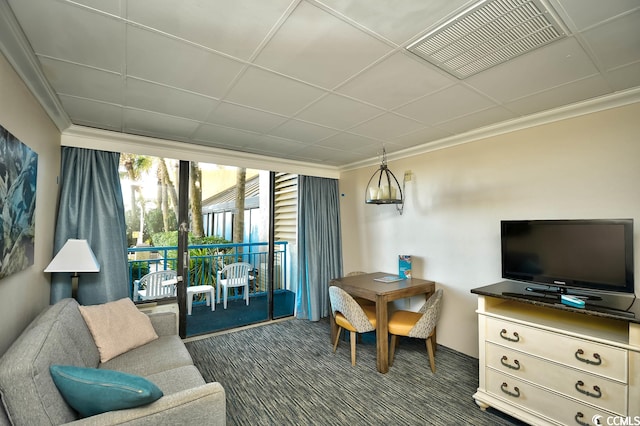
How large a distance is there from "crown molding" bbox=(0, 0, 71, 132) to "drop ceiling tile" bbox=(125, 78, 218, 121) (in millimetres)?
463

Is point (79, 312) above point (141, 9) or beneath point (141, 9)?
beneath

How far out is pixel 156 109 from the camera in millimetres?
2414

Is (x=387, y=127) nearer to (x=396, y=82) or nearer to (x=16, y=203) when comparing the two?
(x=396, y=82)

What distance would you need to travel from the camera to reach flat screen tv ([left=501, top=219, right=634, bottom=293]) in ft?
6.39

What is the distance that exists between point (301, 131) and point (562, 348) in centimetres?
272

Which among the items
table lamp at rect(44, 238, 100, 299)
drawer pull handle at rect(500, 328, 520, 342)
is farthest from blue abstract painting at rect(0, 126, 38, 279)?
drawer pull handle at rect(500, 328, 520, 342)

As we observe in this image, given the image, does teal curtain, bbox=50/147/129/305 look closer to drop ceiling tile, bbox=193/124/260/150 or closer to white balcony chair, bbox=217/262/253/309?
drop ceiling tile, bbox=193/124/260/150

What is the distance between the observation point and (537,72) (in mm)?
1853

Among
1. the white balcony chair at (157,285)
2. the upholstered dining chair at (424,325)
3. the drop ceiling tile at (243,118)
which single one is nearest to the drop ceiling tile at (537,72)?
the drop ceiling tile at (243,118)

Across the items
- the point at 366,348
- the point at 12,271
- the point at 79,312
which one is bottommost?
the point at 366,348

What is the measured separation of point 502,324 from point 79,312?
10.4ft

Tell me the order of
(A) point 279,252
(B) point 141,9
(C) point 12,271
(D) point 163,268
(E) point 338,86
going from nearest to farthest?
(B) point 141,9
(C) point 12,271
(E) point 338,86
(D) point 163,268
(A) point 279,252

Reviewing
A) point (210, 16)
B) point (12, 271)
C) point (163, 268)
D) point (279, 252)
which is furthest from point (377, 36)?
point (279, 252)

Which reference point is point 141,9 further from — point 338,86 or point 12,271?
→ point 12,271
